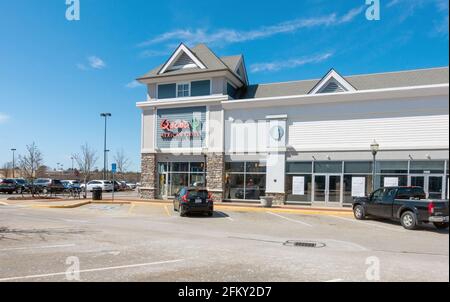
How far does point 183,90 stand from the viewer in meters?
30.6

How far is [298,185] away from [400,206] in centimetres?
1112

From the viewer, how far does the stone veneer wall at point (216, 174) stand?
1135 inches

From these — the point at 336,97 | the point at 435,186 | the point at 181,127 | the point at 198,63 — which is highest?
the point at 198,63

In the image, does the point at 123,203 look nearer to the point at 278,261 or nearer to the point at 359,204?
the point at 359,204

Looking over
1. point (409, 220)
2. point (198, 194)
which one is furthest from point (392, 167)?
point (198, 194)

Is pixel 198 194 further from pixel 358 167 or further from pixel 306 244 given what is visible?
pixel 358 167

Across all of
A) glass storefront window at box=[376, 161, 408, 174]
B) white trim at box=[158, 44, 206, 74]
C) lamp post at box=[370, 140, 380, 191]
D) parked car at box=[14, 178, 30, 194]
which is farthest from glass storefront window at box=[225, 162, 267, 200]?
parked car at box=[14, 178, 30, 194]

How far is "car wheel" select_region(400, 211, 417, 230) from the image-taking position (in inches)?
588

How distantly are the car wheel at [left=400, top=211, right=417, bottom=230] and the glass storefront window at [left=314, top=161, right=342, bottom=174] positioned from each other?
1000 centimetres

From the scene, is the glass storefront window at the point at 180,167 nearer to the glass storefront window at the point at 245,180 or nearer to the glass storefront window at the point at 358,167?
the glass storefront window at the point at 245,180

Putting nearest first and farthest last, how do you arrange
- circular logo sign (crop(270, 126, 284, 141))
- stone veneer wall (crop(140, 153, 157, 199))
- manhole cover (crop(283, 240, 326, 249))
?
1. manhole cover (crop(283, 240, 326, 249))
2. circular logo sign (crop(270, 126, 284, 141))
3. stone veneer wall (crop(140, 153, 157, 199))

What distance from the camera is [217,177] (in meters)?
29.1

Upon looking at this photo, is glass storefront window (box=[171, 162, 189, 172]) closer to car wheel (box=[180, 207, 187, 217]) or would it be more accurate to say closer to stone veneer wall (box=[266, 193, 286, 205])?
stone veneer wall (box=[266, 193, 286, 205])
